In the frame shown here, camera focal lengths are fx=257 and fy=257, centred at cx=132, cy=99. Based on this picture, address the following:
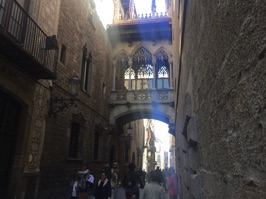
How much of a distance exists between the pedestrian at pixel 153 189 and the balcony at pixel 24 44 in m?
4.10

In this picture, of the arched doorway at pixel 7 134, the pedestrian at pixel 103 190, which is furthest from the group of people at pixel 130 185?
the arched doorway at pixel 7 134

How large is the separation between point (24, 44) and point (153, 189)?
5.28 metres

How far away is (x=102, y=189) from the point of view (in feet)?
20.6

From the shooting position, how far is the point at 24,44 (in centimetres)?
705

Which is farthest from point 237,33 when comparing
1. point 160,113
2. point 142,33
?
point 142,33

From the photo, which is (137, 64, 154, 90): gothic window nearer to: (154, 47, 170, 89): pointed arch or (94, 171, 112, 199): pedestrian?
(154, 47, 170, 89): pointed arch

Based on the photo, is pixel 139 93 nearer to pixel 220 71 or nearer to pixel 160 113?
pixel 160 113

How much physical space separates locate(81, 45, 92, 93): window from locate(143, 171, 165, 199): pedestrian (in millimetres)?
8841

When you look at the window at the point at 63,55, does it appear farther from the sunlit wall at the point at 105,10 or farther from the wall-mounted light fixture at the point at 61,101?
the sunlit wall at the point at 105,10

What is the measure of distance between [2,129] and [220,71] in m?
6.54

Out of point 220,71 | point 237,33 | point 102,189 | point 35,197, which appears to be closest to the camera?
point 237,33

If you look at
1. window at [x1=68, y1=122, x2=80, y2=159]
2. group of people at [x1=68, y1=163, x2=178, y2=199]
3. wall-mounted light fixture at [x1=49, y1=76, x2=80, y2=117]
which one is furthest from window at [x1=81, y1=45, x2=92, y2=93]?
group of people at [x1=68, y1=163, x2=178, y2=199]

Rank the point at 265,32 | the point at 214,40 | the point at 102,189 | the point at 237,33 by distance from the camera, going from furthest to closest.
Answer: the point at 102,189
the point at 214,40
the point at 237,33
the point at 265,32

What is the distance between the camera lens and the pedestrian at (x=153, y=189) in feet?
A: 13.8
